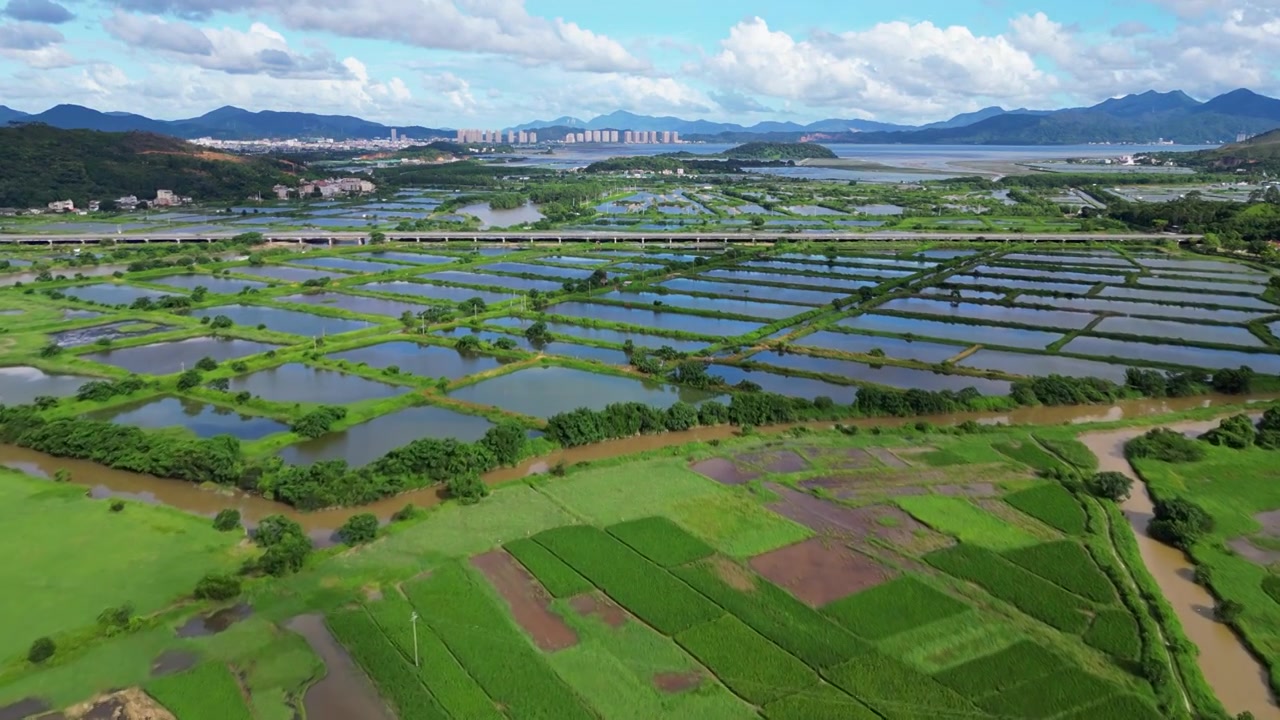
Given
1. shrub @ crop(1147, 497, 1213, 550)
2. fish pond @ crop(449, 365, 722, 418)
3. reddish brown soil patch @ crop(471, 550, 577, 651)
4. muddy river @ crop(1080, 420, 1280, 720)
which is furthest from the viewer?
fish pond @ crop(449, 365, 722, 418)

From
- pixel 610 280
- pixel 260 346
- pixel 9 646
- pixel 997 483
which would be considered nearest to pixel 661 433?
pixel 997 483

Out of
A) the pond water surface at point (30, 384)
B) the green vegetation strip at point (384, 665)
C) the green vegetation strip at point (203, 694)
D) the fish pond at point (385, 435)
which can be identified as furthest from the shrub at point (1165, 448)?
the pond water surface at point (30, 384)

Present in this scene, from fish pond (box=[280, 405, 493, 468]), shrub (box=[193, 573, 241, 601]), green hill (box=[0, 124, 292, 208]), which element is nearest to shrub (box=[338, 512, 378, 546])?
shrub (box=[193, 573, 241, 601])

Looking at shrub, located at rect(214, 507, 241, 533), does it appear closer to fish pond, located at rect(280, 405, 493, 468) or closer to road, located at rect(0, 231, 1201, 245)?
fish pond, located at rect(280, 405, 493, 468)

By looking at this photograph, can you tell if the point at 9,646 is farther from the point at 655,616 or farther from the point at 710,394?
the point at 710,394

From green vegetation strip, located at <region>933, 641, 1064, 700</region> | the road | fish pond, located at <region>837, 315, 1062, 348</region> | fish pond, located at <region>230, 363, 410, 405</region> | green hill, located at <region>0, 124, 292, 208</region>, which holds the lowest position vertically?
green vegetation strip, located at <region>933, 641, 1064, 700</region>
